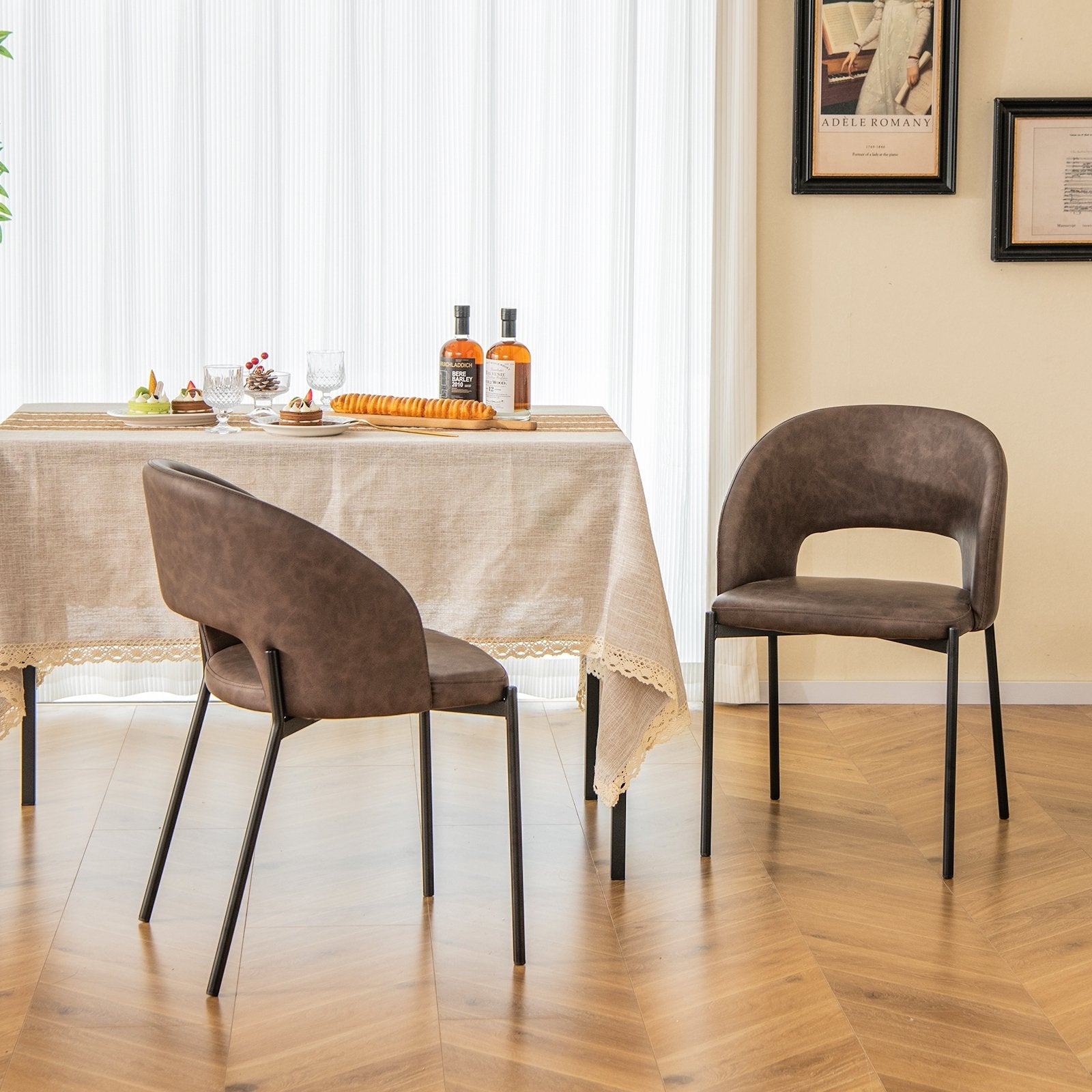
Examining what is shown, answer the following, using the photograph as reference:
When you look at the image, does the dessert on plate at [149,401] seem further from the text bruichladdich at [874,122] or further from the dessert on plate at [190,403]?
the text bruichladdich at [874,122]

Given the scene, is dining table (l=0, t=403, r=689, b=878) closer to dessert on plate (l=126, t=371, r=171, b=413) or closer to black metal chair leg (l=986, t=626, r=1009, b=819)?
dessert on plate (l=126, t=371, r=171, b=413)

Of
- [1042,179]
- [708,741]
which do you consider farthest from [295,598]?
[1042,179]

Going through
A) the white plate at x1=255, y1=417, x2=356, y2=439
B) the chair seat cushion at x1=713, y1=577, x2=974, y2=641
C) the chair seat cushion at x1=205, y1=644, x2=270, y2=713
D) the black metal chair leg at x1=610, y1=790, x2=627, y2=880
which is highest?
the white plate at x1=255, y1=417, x2=356, y2=439

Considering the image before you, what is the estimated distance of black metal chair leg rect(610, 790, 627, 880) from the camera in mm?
2346

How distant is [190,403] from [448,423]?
511 mm

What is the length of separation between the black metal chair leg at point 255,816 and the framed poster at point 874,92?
81.5 inches

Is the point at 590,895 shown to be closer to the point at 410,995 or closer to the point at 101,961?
the point at 410,995

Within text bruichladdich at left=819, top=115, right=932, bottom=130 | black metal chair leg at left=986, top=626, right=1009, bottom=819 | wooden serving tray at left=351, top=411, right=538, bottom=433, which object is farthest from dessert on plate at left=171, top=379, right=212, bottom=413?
text bruichladdich at left=819, top=115, right=932, bottom=130

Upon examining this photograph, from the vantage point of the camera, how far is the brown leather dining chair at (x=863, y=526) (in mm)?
2463

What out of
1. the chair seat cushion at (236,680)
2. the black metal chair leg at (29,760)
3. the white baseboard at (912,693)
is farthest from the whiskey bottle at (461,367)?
the white baseboard at (912,693)

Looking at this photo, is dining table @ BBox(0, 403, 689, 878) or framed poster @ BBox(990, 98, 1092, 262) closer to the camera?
dining table @ BBox(0, 403, 689, 878)

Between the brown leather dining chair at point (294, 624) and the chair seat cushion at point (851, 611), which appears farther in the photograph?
the chair seat cushion at point (851, 611)

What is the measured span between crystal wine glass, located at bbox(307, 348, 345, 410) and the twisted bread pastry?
0.05m

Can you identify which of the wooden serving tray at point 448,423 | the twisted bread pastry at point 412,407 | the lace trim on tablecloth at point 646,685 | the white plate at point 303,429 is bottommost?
the lace trim on tablecloth at point 646,685
